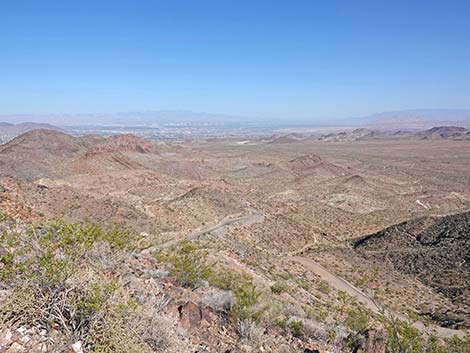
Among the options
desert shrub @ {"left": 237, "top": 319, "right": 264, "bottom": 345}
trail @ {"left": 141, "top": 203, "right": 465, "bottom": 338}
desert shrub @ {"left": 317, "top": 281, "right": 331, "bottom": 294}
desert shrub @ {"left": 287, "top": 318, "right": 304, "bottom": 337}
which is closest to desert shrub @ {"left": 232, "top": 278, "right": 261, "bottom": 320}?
desert shrub @ {"left": 237, "top": 319, "right": 264, "bottom": 345}

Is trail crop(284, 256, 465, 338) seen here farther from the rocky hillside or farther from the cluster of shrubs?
the cluster of shrubs

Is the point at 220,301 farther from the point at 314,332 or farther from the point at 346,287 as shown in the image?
the point at 346,287

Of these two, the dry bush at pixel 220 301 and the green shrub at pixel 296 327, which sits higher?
the dry bush at pixel 220 301

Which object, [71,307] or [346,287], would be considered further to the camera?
[346,287]

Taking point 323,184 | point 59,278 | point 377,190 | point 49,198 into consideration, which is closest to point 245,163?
point 323,184

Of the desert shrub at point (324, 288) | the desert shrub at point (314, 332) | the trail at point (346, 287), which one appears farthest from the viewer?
the desert shrub at point (324, 288)

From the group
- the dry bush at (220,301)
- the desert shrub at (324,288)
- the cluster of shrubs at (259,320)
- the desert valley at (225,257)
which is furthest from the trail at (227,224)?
the dry bush at (220,301)

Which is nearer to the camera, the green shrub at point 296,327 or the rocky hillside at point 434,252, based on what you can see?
the green shrub at point 296,327

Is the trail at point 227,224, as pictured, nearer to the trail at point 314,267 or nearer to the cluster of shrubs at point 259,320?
the trail at point 314,267

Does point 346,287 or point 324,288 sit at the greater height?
point 324,288

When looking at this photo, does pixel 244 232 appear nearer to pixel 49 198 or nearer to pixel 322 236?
pixel 322 236

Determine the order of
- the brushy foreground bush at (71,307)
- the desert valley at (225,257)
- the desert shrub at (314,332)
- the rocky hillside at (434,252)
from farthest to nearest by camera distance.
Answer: the rocky hillside at (434,252) < the desert shrub at (314,332) < the desert valley at (225,257) < the brushy foreground bush at (71,307)

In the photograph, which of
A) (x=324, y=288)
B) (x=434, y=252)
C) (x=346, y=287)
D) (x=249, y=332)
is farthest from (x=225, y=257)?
(x=434, y=252)

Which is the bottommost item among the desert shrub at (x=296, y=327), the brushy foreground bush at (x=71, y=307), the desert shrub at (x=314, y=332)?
the desert shrub at (x=314, y=332)
